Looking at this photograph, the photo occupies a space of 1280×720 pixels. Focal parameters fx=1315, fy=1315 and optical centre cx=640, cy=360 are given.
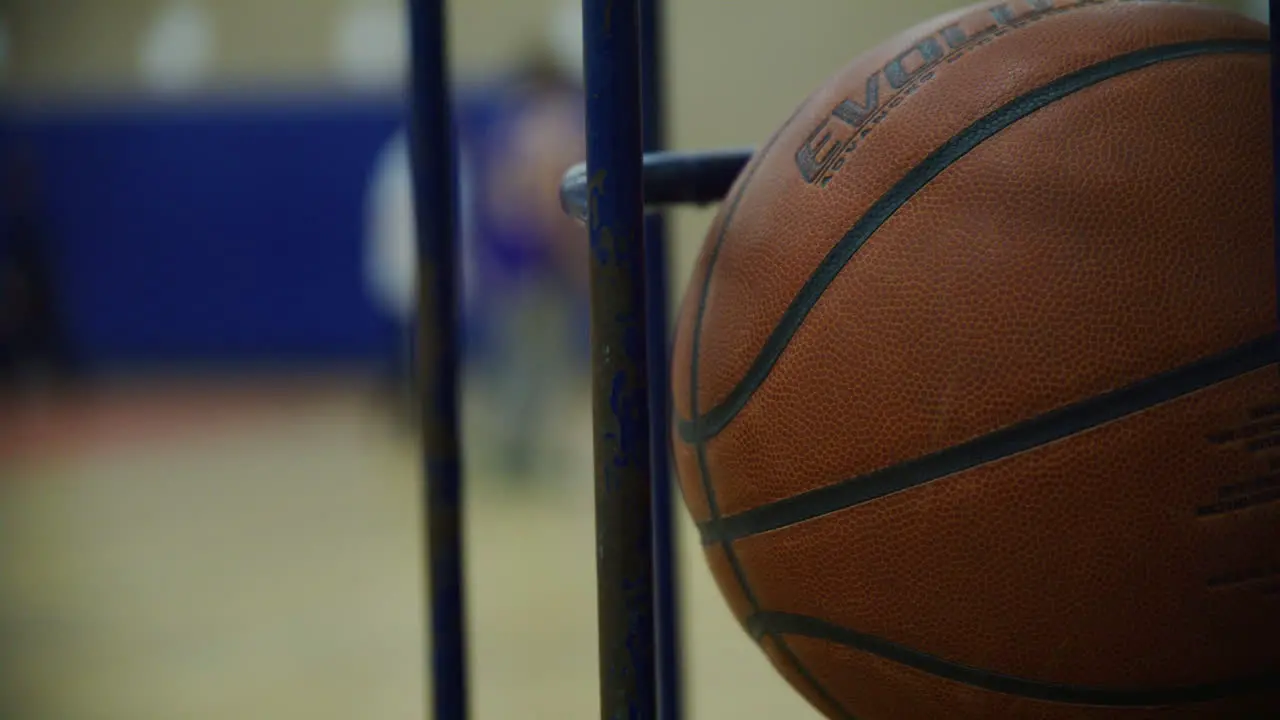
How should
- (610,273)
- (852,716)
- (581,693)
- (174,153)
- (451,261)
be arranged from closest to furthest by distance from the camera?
(610,273)
(852,716)
(451,261)
(581,693)
(174,153)

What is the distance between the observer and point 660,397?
975 millimetres

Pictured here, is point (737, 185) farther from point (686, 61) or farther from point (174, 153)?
point (174, 153)

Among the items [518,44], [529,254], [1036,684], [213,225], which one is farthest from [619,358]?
[213,225]

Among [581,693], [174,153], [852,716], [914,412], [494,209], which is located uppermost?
[174,153]

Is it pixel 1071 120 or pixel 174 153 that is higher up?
pixel 174 153

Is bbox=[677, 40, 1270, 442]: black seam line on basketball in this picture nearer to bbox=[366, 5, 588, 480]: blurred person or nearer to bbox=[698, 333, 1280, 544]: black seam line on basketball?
bbox=[698, 333, 1280, 544]: black seam line on basketball

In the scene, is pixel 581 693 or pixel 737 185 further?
pixel 581 693

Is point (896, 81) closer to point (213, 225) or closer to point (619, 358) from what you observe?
point (619, 358)

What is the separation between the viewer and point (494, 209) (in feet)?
14.2

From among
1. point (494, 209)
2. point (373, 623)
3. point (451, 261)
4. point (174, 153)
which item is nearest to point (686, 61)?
point (494, 209)

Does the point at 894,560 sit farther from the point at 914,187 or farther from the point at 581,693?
the point at 581,693

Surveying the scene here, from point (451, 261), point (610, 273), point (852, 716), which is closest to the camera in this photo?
point (610, 273)

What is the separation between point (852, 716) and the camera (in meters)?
0.70

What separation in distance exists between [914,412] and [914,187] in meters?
0.11
